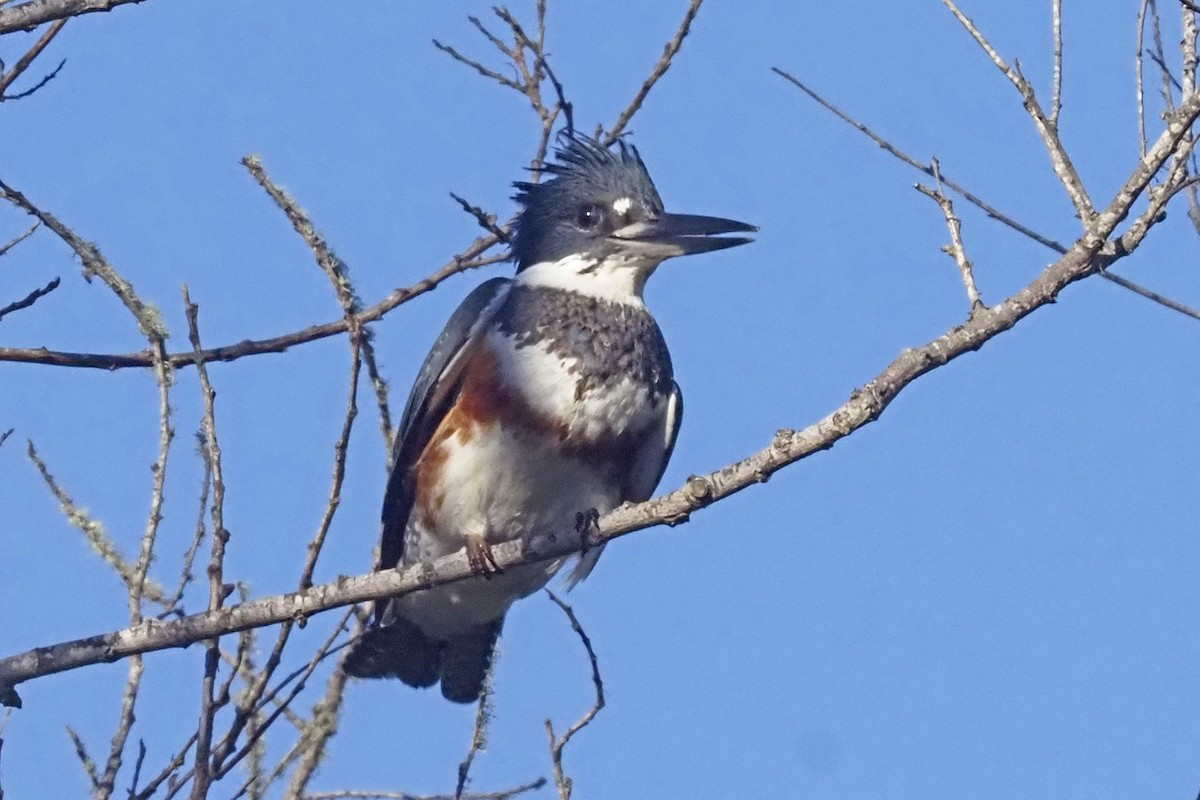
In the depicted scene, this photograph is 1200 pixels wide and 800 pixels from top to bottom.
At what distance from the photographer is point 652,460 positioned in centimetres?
416

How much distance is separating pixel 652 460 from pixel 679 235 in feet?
2.14

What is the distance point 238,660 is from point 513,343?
1350 mm

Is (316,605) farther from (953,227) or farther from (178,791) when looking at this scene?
(953,227)

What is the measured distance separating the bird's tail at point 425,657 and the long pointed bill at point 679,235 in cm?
126

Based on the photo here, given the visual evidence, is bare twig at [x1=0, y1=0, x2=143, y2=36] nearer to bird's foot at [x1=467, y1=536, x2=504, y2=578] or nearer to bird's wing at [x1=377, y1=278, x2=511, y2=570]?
bird's foot at [x1=467, y1=536, x2=504, y2=578]

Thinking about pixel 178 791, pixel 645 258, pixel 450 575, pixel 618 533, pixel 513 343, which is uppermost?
pixel 645 258

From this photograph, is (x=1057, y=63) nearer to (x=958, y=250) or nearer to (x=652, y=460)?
(x=958, y=250)

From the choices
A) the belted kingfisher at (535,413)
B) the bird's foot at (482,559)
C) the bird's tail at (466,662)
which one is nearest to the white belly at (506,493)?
the belted kingfisher at (535,413)

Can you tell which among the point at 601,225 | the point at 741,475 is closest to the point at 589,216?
the point at 601,225

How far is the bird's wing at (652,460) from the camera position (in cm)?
410

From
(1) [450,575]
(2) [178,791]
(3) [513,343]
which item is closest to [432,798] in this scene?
(1) [450,575]

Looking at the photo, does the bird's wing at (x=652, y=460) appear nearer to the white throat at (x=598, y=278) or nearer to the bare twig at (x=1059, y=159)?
the white throat at (x=598, y=278)

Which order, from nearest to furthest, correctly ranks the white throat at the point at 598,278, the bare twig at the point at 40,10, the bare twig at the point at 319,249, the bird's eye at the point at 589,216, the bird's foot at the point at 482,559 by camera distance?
the bare twig at the point at 40,10 → the bare twig at the point at 319,249 → the bird's foot at the point at 482,559 → the white throat at the point at 598,278 → the bird's eye at the point at 589,216

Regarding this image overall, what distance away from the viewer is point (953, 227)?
8.80 ft
